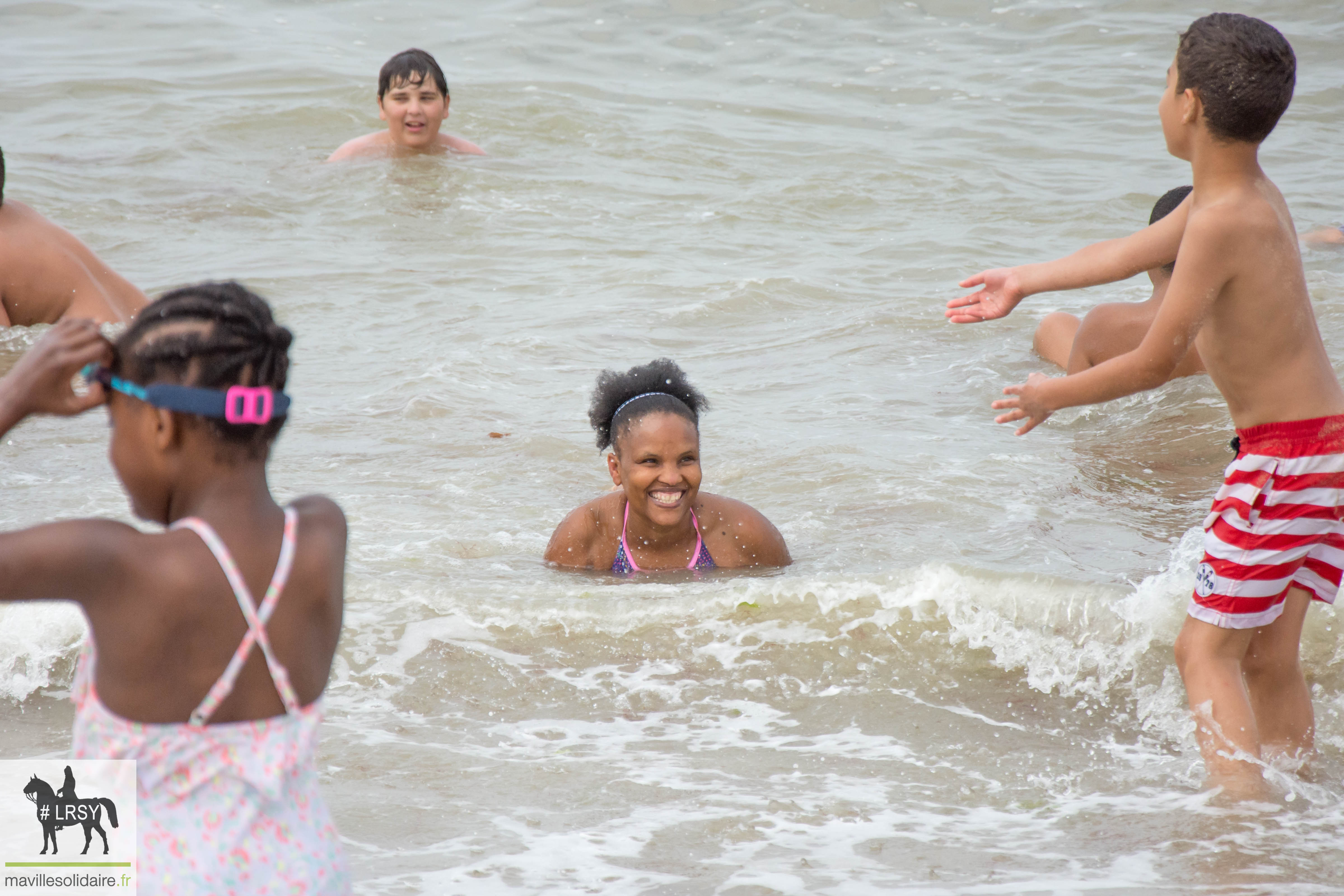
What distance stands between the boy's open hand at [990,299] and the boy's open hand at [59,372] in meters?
2.40

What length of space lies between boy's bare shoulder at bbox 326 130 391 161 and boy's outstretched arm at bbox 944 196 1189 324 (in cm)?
903

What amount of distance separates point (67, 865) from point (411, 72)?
387 inches

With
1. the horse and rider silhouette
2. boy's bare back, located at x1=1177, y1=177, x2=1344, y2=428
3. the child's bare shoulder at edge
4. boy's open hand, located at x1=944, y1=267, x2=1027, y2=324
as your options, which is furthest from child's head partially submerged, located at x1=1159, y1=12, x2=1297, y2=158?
the child's bare shoulder at edge

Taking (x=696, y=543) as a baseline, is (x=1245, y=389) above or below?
above

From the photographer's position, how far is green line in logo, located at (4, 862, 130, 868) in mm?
2256

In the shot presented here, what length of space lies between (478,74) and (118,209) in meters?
5.13

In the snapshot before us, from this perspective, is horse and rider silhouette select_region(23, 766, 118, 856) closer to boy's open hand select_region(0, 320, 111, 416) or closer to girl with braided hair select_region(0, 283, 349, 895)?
girl with braided hair select_region(0, 283, 349, 895)

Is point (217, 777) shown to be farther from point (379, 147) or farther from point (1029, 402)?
point (379, 147)

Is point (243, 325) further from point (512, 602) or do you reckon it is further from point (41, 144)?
point (41, 144)

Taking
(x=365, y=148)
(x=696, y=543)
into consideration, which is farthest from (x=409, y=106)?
(x=696, y=543)

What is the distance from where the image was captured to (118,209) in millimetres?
10586

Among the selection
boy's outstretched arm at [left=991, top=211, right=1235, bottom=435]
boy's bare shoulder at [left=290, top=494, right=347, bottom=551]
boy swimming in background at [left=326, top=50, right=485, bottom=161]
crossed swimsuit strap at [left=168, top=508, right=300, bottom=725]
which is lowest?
crossed swimsuit strap at [left=168, top=508, right=300, bottom=725]

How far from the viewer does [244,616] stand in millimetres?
1971

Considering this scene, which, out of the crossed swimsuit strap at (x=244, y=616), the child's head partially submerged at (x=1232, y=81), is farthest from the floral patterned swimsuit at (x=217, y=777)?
the child's head partially submerged at (x=1232, y=81)
